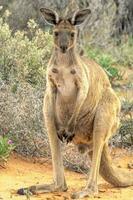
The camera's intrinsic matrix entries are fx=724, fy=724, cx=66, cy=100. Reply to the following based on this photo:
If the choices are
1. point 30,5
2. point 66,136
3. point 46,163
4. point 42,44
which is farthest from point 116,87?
point 66,136

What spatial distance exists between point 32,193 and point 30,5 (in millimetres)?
7996

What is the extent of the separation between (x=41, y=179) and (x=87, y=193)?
0.95 m

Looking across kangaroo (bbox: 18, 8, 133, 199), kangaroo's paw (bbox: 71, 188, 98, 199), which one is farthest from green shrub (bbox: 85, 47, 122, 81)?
kangaroo's paw (bbox: 71, 188, 98, 199)

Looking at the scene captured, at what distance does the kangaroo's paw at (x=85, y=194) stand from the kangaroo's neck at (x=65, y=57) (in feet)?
3.89

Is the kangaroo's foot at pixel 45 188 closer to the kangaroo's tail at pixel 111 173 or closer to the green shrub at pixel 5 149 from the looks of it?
the kangaroo's tail at pixel 111 173

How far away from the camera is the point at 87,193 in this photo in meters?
6.69

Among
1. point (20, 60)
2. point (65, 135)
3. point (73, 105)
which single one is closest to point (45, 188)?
point (65, 135)

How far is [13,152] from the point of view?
27.1 feet

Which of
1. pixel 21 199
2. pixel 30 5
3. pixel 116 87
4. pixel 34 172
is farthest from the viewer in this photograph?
pixel 30 5

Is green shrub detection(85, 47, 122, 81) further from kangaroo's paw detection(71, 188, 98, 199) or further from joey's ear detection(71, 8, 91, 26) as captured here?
kangaroo's paw detection(71, 188, 98, 199)

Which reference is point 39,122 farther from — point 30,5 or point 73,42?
point 30,5

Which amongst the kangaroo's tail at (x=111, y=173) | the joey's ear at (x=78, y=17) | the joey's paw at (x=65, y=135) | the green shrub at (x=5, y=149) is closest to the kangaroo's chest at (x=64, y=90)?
the joey's paw at (x=65, y=135)

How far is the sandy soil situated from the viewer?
22.0 feet

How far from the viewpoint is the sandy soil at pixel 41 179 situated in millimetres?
6708
